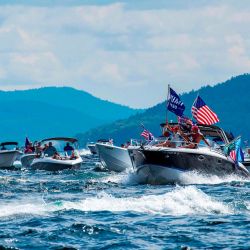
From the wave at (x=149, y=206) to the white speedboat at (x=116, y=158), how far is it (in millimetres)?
28771

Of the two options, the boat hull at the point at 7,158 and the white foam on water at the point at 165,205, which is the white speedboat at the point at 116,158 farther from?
the white foam on water at the point at 165,205

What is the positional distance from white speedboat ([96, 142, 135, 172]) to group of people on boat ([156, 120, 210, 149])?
1643 cm

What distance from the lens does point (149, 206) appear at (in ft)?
94.8

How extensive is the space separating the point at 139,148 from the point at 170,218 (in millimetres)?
15047

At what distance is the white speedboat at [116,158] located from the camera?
5981 cm

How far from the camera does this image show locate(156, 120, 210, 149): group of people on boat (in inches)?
1644

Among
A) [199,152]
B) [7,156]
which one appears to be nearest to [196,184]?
[199,152]

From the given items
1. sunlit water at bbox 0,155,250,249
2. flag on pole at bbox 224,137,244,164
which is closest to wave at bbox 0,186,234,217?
sunlit water at bbox 0,155,250,249

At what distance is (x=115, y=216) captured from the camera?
1064 inches

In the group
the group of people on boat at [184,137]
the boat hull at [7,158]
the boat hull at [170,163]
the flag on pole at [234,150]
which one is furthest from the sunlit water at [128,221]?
the boat hull at [7,158]

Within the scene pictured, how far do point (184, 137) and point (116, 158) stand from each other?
1821cm

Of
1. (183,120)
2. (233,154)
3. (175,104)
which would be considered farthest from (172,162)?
(183,120)

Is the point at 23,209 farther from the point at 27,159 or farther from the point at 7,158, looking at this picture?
the point at 7,158

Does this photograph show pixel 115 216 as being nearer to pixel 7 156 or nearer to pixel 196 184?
pixel 196 184
